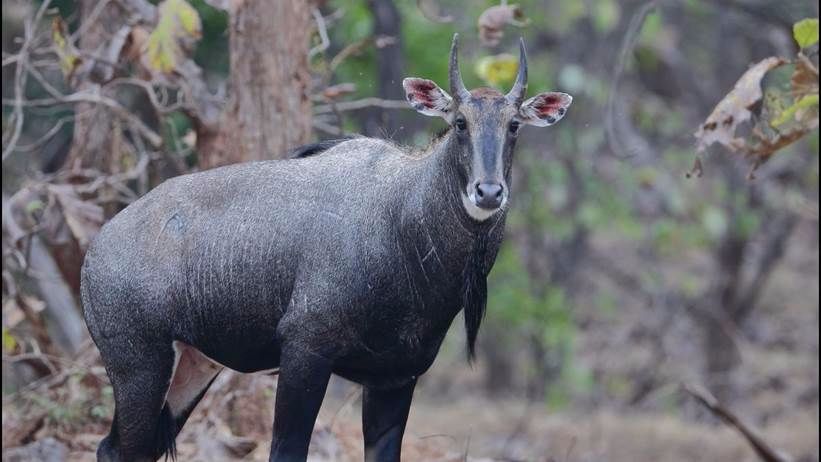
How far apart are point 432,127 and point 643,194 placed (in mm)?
3865

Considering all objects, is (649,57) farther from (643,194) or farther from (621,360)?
(621,360)

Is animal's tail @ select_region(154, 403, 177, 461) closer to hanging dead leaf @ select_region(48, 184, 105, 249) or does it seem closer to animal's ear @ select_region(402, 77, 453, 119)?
hanging dead leaf @ select_region(48, 184, 105, 249)

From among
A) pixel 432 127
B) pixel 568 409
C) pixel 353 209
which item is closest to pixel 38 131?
Answer: pixel 432 127

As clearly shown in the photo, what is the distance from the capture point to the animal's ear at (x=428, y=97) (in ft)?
20.0

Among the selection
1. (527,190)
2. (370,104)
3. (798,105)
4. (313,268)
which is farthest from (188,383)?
(527,190)

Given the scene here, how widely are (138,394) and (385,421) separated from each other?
3.70ft

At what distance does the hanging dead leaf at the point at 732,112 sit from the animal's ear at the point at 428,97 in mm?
1787

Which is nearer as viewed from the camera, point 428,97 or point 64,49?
point 428,97

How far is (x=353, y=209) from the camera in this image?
620cm

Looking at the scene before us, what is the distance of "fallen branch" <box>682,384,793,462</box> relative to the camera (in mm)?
9320

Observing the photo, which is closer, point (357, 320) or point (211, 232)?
point (357, 320)

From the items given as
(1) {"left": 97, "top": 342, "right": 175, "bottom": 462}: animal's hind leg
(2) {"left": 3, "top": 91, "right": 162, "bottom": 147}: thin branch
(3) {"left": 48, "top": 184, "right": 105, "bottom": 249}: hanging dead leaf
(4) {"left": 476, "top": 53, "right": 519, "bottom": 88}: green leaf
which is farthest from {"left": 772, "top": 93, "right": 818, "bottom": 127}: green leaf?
(3) {"left": 48, "top": 184, "right": 105, "bottom": 249}: hanging dead leaf

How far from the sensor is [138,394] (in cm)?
656

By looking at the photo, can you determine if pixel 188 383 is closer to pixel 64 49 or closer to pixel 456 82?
pixel 456 82
